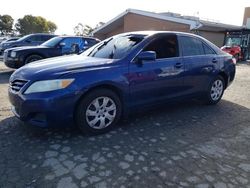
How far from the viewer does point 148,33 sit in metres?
4.68

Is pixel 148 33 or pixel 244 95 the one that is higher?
pixel 148 33

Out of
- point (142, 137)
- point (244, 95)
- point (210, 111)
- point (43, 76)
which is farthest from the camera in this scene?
point (244, 95)

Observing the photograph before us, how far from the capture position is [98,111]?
3.93m

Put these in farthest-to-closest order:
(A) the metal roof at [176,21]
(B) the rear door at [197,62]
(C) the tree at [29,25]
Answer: (C) the tree at [29,25], (A) the metal roof at [176,21], (B) the rear door at [197,62]

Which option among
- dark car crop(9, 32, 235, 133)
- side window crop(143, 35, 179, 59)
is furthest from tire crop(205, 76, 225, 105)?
side window crop(143, 35, 179, 59)

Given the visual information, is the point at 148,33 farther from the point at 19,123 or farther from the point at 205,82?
the point at 19,123

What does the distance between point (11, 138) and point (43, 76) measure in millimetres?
1054

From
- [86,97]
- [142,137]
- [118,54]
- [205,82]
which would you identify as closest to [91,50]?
[118,54]

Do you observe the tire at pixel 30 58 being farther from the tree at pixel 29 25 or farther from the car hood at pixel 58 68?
the tree at pixel 29 25

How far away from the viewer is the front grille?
3.72 m

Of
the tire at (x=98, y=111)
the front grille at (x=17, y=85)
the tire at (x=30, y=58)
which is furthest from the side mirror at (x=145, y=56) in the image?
the tire at (x=30, y=58)

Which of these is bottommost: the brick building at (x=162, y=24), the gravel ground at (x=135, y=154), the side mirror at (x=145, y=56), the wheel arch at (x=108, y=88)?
the gravel ground at (x=135, y=154)

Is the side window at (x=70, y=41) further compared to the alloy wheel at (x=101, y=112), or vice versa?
the side window at (x=70, y=41)

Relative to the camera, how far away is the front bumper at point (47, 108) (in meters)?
3.47
